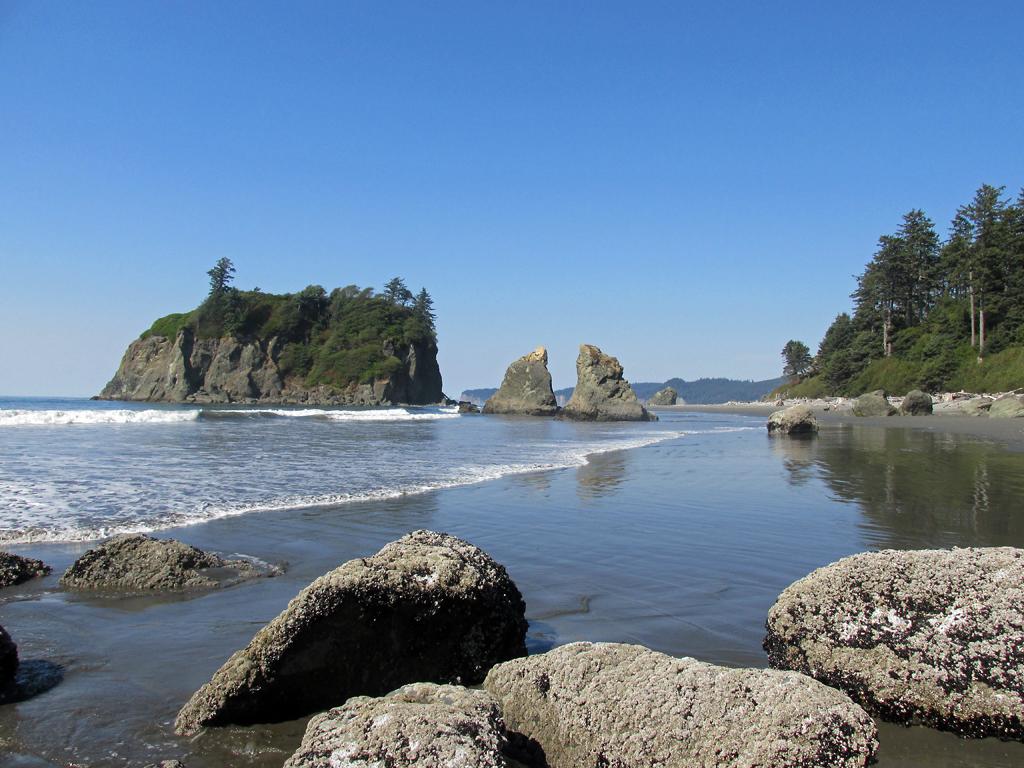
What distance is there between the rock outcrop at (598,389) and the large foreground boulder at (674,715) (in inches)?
1959

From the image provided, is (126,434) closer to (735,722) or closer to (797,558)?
(797,558)

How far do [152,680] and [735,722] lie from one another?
10.4 feet

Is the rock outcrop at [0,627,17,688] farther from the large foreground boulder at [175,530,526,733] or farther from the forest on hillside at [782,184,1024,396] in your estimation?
the forest on hillside at [782,184,1024,396]

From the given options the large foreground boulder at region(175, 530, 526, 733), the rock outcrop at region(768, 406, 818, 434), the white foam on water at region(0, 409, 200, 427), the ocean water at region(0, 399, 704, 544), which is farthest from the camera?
the white foam on water at region(0, 409, 200, 427)

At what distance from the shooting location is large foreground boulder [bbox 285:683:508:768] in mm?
2379

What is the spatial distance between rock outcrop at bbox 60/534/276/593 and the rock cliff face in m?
94.6

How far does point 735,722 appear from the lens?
112 inches

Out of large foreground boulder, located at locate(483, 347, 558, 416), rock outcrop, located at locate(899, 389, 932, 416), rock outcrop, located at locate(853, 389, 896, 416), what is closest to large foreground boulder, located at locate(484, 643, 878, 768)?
rock outcrop, located at locate(899, 389, 932, 416)

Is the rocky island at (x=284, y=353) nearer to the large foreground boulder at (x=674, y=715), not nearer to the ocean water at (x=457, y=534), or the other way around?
the ocean water at (x=457, y=534)

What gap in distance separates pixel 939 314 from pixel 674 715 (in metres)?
71.7

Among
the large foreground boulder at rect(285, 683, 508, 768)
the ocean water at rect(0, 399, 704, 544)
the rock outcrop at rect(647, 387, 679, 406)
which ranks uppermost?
the rock outcrop at rect(647, 387, 679, 406)

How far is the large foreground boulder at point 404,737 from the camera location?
238 centimetres

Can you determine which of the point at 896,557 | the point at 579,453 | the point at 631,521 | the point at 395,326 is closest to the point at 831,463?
the point at 579,453

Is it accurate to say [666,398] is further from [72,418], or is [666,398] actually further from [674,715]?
[674,715]
